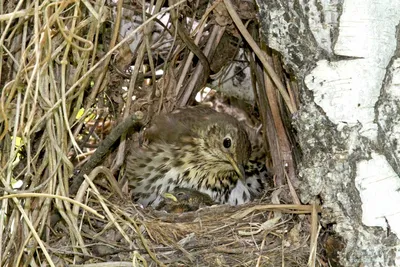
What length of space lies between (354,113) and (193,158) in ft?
5.47

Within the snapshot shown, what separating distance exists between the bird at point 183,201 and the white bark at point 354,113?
3.61 feet

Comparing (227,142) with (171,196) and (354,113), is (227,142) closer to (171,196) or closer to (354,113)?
(171,196)

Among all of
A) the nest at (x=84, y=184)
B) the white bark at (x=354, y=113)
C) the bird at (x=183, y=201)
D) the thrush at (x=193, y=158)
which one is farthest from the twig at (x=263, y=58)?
the bird at (x=183, y=201)

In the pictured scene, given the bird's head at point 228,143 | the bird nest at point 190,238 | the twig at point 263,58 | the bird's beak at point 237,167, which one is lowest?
the bird nest at point 190,238

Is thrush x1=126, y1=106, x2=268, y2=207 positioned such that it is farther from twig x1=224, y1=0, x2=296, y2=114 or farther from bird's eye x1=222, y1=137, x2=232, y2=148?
twig x1=224, y1=0, x2=296, y2=114

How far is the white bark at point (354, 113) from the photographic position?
2775mm

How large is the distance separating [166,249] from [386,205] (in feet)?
3.25

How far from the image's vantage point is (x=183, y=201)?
3.96 m

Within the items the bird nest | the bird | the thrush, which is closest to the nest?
the bird nest

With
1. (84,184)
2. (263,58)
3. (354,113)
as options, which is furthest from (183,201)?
(354,113)

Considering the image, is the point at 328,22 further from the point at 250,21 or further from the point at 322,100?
the point at 250,21

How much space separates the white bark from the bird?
110 cm

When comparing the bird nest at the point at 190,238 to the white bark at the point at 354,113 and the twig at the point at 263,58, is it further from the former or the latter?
the twig at the point at 263,58

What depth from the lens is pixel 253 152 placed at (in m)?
4.59
